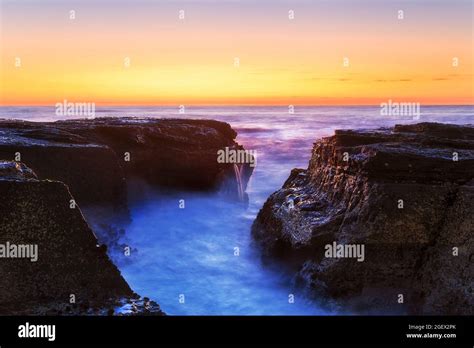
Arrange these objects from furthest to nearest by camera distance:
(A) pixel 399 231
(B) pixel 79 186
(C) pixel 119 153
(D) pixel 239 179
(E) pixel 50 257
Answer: (D) pixel 239 179, (C) pixel 119 153, (B) pixel 79 186, (A) pixel 399 231, (E) pixel 50 257

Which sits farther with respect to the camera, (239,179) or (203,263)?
(239,179)

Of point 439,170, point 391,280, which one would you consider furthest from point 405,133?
point 391,280

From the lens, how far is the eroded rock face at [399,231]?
8.51m

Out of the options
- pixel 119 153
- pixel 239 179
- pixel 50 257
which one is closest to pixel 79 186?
pixel 119 153

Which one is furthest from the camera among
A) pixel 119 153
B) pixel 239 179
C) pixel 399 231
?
pixel 239 179

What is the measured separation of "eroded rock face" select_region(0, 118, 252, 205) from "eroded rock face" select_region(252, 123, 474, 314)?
4.67 metres

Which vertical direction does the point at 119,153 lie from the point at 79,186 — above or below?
above

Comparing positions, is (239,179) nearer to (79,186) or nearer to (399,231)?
(79,186)

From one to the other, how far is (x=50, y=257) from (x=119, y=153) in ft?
24.6

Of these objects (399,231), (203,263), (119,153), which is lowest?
(203,263)

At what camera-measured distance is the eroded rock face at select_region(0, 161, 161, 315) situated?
700 cm

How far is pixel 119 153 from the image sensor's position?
574 inches
